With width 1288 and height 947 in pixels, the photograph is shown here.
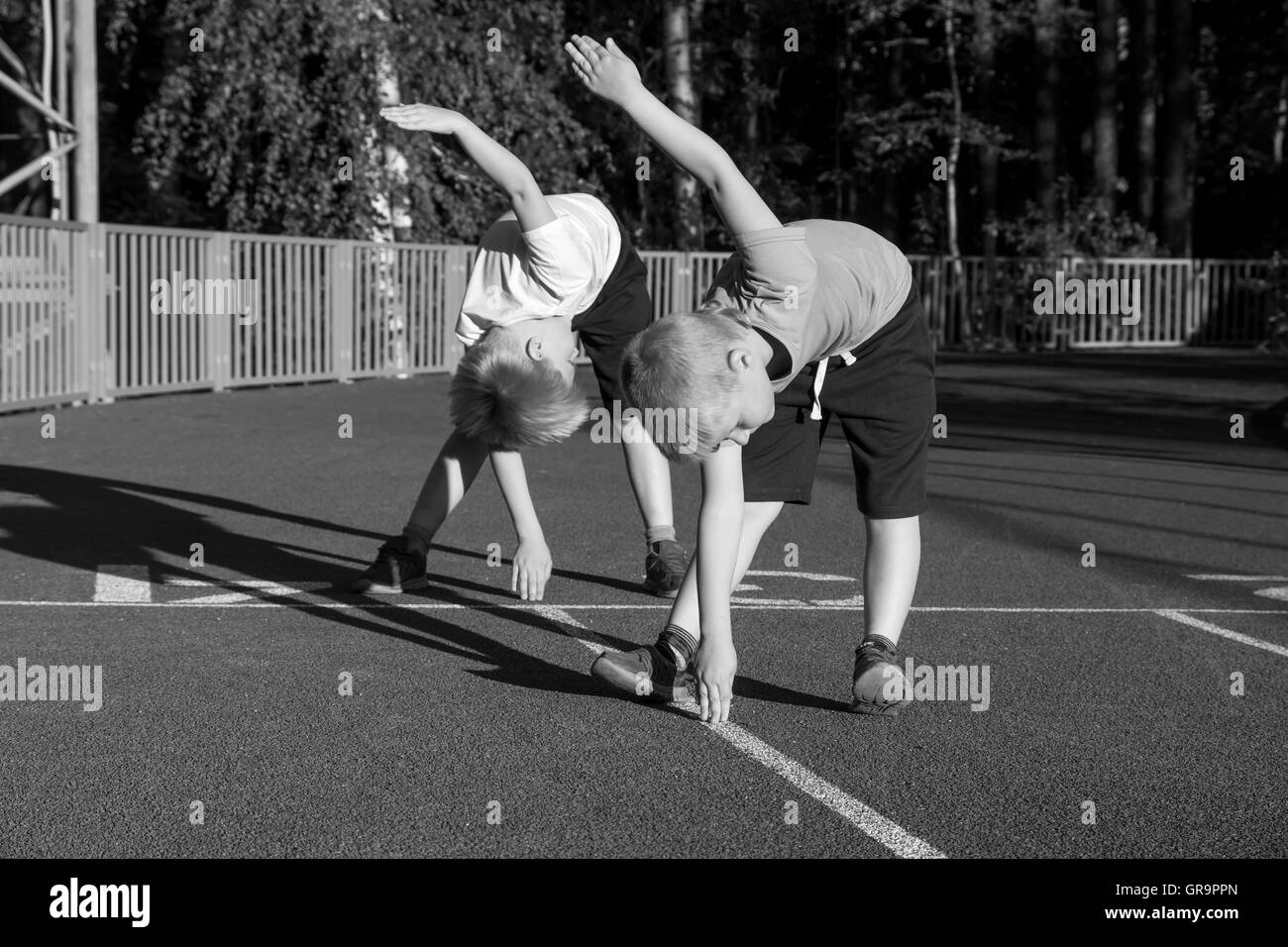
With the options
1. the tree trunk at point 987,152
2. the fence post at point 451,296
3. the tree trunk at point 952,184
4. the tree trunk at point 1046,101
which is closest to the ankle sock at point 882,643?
the fence post at point 451,296

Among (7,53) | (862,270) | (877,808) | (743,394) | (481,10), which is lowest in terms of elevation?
(877,808)

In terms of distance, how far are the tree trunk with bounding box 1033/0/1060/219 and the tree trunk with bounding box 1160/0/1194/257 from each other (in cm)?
289

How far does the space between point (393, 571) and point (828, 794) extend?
9.89 ft

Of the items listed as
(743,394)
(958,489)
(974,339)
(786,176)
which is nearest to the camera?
(743,394)

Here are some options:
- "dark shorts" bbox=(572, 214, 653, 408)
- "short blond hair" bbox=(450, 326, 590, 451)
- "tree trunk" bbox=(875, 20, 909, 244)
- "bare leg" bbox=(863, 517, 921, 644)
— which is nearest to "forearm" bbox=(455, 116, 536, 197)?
"short blond hair" bbox=(450, 326, 590, 451)

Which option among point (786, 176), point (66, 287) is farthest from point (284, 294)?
point (786, 176)

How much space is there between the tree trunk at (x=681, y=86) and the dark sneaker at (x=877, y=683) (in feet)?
84.8

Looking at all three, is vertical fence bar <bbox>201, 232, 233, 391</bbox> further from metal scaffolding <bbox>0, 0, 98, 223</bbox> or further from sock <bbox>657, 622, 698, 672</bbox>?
sock <bbox>657, 622, 698, 672</bbox>

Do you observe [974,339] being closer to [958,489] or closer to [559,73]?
[559,73]

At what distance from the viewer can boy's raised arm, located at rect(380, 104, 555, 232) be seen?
519 centimetres

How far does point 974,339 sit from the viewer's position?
3212 centimetres

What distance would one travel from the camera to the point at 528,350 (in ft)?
18.4

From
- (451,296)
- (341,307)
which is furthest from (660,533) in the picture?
(451,296)

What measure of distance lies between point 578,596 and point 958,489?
4.56m
